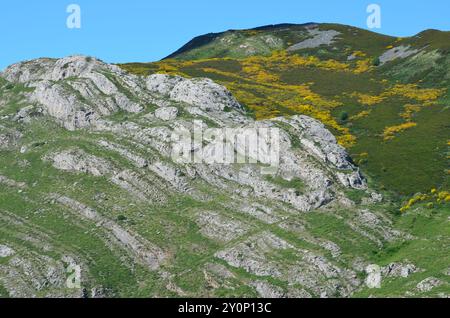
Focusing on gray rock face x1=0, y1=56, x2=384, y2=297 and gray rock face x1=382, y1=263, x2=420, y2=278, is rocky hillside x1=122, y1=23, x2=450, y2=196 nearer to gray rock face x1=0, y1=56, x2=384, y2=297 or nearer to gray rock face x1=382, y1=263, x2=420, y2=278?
gray rock face x1=0, y1=56, x2=384, y2=297

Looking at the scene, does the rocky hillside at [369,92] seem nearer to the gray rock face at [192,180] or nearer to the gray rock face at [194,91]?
the gray rock face at [194,91]

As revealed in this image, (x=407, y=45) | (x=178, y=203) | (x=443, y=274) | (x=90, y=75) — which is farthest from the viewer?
(x=407, y=45)

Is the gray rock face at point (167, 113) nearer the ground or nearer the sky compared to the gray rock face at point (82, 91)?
nearer the ground

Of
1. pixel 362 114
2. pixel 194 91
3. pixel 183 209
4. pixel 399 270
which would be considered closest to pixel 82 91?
pixel 194 91

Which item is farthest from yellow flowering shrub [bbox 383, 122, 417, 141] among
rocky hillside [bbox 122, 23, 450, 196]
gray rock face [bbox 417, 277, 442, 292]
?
gray rock face [bbox 417, 277, 442, 292]

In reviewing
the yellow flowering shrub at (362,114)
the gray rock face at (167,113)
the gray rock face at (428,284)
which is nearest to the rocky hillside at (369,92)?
the yellow flowering shrub at (362,114)

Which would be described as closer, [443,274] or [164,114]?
[443,274]

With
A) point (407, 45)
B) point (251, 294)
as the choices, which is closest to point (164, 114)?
point (251, 294)
